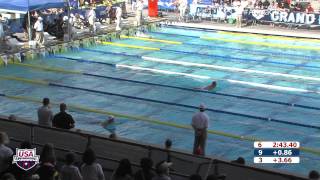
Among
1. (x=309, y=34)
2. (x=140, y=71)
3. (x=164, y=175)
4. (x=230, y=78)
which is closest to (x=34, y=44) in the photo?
(x=140, y=71)

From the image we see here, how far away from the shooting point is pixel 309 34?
1003 inches

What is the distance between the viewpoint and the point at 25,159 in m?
7.65

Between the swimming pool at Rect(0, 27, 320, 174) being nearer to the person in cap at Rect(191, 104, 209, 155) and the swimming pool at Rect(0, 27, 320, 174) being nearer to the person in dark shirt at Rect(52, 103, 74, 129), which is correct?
the person in cap at Rect(191, 104, 209, 155)

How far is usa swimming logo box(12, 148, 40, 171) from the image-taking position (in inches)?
298

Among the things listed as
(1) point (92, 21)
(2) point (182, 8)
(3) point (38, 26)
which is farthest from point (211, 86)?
(2) point (182, 8)

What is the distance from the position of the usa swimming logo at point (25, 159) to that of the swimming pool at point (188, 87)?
17.9ft

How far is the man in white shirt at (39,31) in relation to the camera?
21.6 metres

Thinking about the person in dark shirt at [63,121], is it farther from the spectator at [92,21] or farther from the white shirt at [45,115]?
the spectator at [92,21]

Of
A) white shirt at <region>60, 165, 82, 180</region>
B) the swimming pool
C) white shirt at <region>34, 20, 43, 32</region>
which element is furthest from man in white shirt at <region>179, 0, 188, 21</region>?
white shirt at <region>60, 165, 82, 180</region>

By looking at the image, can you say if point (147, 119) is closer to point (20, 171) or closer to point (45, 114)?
point (45, 114)

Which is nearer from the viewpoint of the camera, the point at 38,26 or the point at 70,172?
the point at 70,172

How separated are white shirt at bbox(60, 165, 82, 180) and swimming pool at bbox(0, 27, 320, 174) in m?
5.49

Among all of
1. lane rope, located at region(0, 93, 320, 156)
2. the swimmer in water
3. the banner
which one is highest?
the banner

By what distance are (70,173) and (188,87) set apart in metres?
10.5
